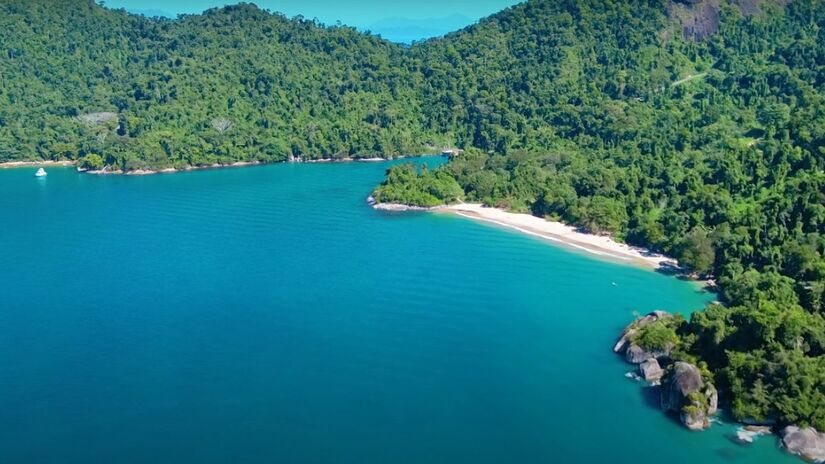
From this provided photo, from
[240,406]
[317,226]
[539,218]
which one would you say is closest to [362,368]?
[240,406]

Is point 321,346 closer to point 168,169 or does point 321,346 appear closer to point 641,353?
point 641,353

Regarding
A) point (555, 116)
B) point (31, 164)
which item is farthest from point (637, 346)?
point (31, 164)

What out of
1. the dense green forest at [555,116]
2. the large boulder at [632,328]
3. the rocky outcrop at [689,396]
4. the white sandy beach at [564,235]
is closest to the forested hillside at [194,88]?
the dense green forest at [555,116]

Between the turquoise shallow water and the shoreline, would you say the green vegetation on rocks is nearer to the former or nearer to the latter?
the turquoise shallow water

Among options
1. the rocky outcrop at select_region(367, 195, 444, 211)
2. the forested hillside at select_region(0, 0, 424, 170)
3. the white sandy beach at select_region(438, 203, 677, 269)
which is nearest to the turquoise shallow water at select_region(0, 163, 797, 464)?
the white sandy beach at select_region(438, 203, 677, 269)

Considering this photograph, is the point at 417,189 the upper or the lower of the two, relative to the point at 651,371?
upper
